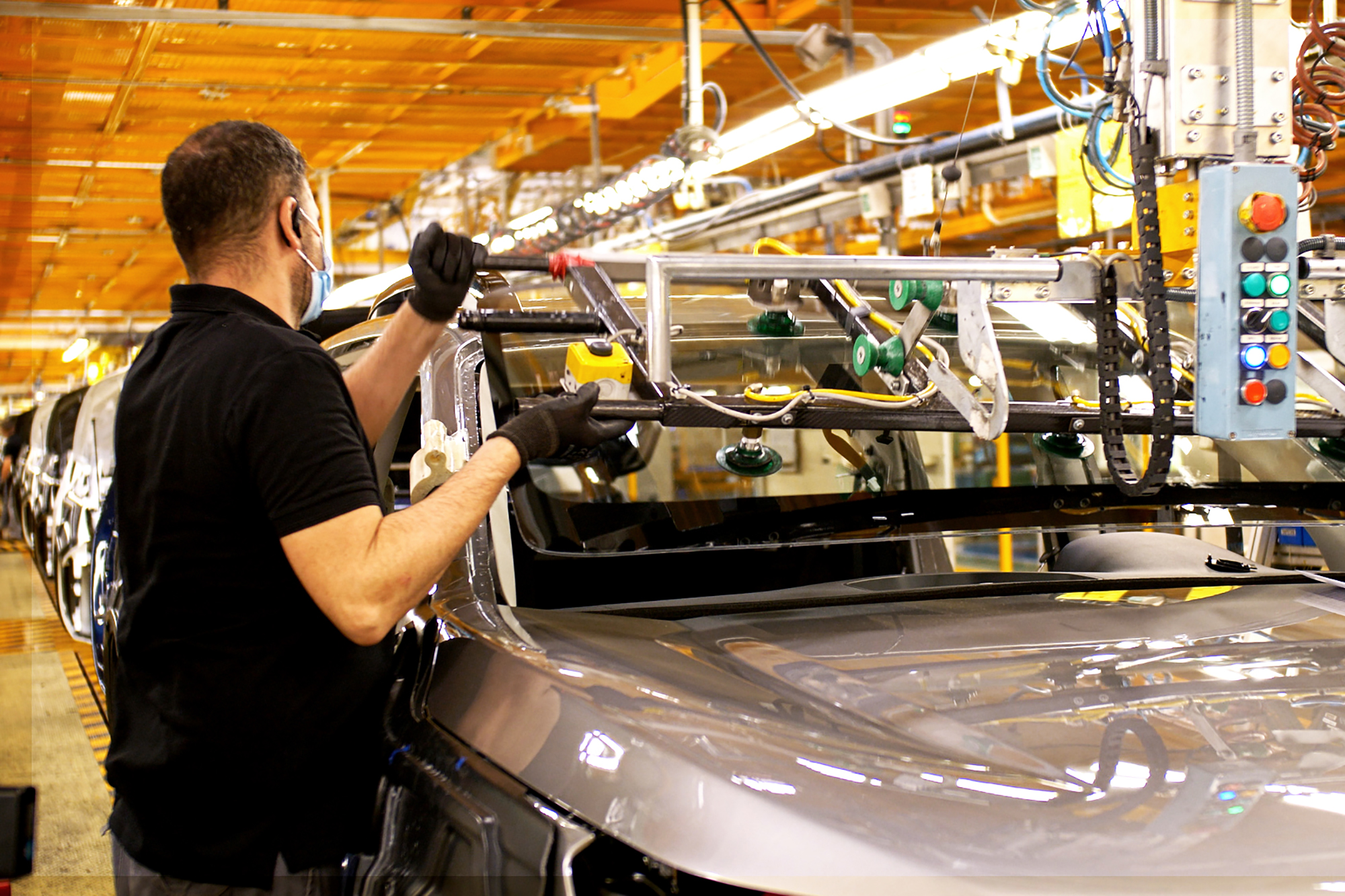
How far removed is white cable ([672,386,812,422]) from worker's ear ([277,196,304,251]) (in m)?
0.68

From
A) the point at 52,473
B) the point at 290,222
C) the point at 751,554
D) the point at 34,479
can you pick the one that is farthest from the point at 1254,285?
the point at 34,479

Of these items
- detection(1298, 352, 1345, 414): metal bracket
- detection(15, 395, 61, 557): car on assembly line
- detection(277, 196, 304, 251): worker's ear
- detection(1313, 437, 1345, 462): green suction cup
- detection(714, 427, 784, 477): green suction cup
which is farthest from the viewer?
detection(15, 395, 61, 557): car on assembly line

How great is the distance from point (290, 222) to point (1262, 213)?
5.30 ft

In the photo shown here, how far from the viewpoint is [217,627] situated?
1742 mm

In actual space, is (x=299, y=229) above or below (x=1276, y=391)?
above

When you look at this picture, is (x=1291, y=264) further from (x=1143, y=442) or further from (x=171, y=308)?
(x=171, y=308)

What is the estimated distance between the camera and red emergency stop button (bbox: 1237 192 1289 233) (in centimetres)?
200

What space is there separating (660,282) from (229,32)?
7.04 metres

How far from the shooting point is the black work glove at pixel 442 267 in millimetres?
1961

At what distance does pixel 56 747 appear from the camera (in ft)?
19.3

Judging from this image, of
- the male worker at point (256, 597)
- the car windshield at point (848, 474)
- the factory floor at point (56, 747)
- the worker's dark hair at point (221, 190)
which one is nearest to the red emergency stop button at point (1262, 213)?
the car windshield at point (848, 474)

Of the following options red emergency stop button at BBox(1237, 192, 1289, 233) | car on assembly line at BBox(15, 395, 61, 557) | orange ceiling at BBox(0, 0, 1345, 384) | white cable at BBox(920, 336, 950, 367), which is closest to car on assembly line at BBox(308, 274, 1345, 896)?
white cable at BBox(920, 336, 950, 367)

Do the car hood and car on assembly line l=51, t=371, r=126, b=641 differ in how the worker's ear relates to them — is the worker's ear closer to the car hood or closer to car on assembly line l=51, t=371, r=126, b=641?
the car hood

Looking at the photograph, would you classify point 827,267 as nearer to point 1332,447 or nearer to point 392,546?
point 392,546
